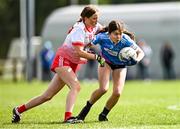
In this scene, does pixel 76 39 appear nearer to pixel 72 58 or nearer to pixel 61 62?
pixel 72 58

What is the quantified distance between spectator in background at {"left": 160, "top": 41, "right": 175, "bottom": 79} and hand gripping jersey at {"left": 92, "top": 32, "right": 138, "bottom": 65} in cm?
2632

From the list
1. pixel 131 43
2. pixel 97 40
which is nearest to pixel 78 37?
pixel 97 40

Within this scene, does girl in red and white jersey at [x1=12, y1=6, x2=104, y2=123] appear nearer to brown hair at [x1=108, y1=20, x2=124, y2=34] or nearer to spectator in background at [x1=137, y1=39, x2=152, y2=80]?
brown hair at [x1=108, y1=20, x2=124, y2=34]

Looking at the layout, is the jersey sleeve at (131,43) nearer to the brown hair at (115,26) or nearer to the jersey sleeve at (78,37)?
the brown hair at (115,26)

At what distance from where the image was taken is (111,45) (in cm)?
1416

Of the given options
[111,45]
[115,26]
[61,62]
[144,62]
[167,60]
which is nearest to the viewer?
[115,26]

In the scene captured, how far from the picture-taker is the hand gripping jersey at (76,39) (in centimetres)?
1406

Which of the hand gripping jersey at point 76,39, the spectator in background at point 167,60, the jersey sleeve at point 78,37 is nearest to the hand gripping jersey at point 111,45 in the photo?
the hand gripping jersey at point 76,39

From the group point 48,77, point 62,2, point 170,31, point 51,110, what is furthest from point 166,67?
point 62,2

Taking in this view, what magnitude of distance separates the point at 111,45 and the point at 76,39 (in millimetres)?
610

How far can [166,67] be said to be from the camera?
41281mm

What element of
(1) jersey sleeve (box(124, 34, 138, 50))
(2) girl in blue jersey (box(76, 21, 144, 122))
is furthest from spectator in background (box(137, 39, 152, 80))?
(1) jersey sleeve (box(124, 34, 138, 50))

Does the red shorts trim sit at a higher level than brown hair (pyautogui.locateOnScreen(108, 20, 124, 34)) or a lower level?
lower

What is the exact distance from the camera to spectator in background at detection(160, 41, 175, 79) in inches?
1598
